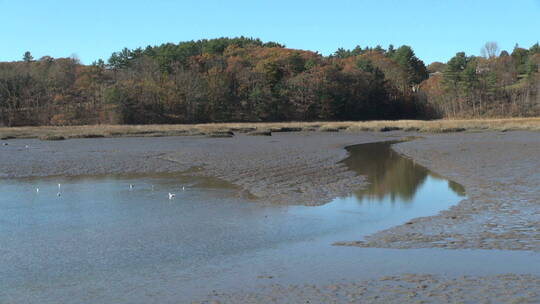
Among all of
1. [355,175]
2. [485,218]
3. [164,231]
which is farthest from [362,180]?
[164,231]

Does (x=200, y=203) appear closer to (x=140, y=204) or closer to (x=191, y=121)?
(x=140, y=204)

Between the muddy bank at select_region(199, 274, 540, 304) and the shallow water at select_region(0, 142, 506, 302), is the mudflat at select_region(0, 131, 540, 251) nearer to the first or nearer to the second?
the shallow water at select_region(0, 142, 506, 302)

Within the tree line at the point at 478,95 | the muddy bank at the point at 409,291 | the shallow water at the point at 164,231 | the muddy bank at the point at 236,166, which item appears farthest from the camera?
the tree line at the point at 478,95

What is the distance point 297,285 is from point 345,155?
2450 centimetres

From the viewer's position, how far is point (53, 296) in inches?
319

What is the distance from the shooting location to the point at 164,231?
12.5 metres

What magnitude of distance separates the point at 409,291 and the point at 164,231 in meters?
6.38

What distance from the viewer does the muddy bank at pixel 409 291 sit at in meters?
7.58

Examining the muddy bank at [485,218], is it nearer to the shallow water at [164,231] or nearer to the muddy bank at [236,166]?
the shallow water at [164,231]

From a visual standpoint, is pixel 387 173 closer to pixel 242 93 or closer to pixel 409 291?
pixel 409 291

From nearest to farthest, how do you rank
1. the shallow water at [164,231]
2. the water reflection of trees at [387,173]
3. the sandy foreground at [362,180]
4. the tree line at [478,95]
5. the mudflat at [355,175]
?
the sandy foreground at [362,180], the shallow water at [164,231], the mudflat at [355,175], the water reflection of trees at [387,173], the tree line at [478,95]

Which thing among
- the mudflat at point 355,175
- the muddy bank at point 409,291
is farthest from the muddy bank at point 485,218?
the muddy bank at point 409,291

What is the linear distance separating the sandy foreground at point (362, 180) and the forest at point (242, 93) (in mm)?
49116

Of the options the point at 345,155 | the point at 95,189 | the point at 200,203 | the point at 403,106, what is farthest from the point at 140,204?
the point at 403,106
